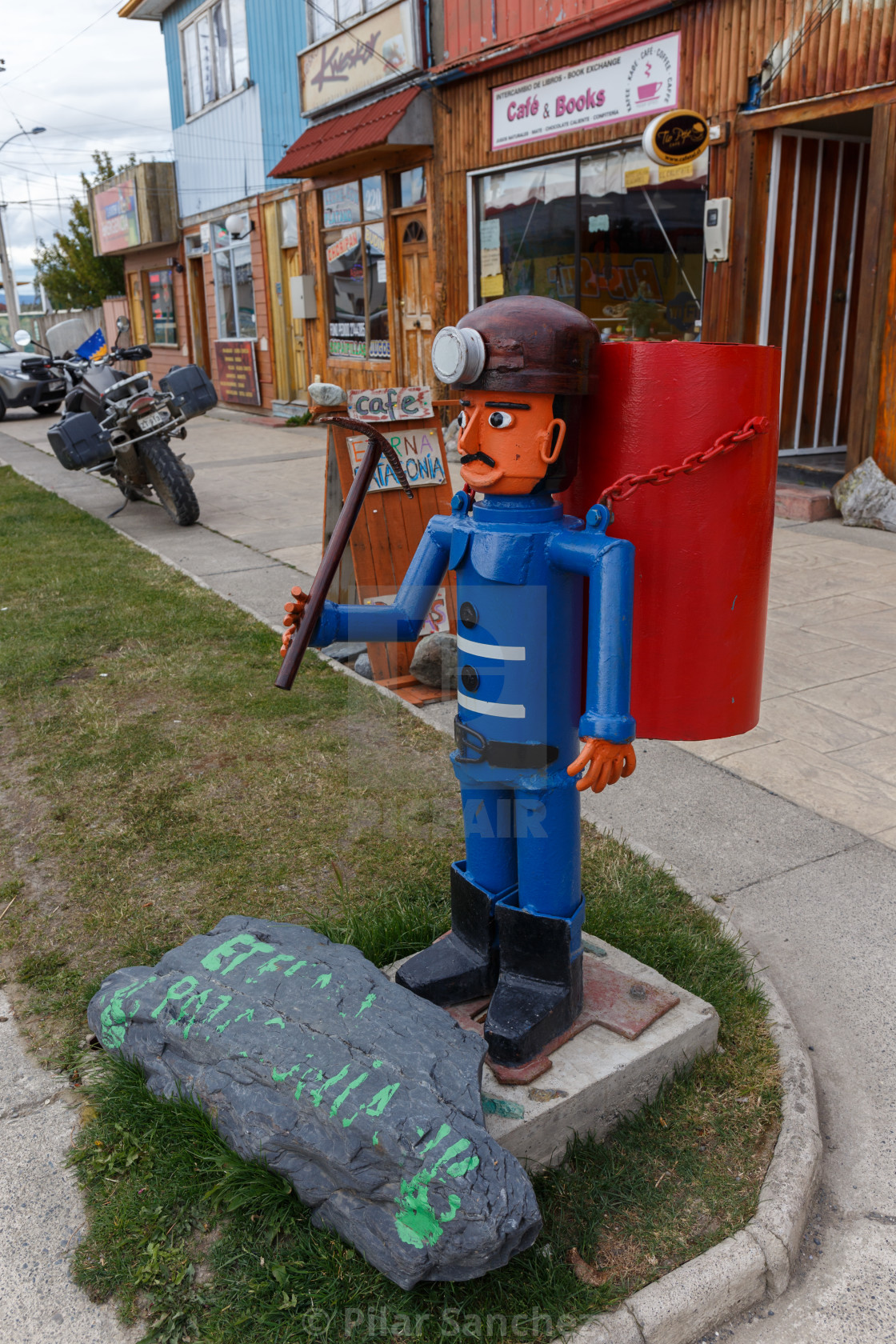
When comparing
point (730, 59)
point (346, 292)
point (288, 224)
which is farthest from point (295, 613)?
point (288, 224)

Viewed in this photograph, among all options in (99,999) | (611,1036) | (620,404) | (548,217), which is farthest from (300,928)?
(548,217)

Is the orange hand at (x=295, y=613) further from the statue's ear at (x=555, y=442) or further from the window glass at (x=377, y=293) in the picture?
the window glass at (x=377, y=293)

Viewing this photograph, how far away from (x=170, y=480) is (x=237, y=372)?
33.7ft

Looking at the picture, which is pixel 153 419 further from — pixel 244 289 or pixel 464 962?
pixel 244 289

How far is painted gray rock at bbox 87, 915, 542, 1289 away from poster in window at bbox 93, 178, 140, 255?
21613mm

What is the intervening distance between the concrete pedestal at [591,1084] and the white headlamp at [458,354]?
1.55 meters

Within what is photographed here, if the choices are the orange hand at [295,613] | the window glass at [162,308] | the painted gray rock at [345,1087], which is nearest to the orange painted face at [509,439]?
the orange hand at [295,613]

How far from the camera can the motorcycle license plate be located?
8930 mm

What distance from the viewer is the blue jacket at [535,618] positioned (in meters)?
2.17

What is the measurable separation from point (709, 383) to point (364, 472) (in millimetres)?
791

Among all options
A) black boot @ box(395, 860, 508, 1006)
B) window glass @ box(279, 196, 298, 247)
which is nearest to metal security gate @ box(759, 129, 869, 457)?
black boot @ box(395, 860, 508, 1006)

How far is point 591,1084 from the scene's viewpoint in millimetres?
2387

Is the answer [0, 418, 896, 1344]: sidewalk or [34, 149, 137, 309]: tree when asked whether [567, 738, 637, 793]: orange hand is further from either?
[34, 149, 137, 309]: tree

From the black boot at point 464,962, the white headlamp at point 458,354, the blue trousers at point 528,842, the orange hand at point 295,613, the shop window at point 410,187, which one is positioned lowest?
the black boot at point 464,962
